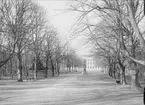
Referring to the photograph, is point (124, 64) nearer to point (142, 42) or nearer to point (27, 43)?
point (27, 43)

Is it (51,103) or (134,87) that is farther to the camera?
Answer: (134,87)

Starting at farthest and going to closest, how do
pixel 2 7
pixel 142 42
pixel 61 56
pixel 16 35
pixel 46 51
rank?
pixel 61 56 → pixel 46 51 → pixel 2 7 → pixel 16 35 → pixel 142 42

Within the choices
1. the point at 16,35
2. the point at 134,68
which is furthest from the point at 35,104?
the point at 16,35

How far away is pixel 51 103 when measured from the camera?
39.8 feet

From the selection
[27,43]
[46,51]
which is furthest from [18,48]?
[46,51]

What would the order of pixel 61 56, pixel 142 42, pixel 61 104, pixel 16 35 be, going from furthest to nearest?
1. pixel 61 56
2. pixel 16 35
3. pixel 61 104
4. pixel 142 42

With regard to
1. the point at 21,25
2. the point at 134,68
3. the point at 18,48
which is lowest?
the point at 134,68

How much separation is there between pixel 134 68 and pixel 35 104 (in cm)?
1172

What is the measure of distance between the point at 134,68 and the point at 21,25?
15.1 metres

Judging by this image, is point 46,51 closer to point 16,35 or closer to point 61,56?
point 61,56

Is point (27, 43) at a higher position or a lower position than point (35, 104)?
higher

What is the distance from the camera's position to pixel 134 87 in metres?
22.2

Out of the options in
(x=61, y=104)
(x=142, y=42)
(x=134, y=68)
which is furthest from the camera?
(x=134, y=68)

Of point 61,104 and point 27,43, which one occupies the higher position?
point 27,43
